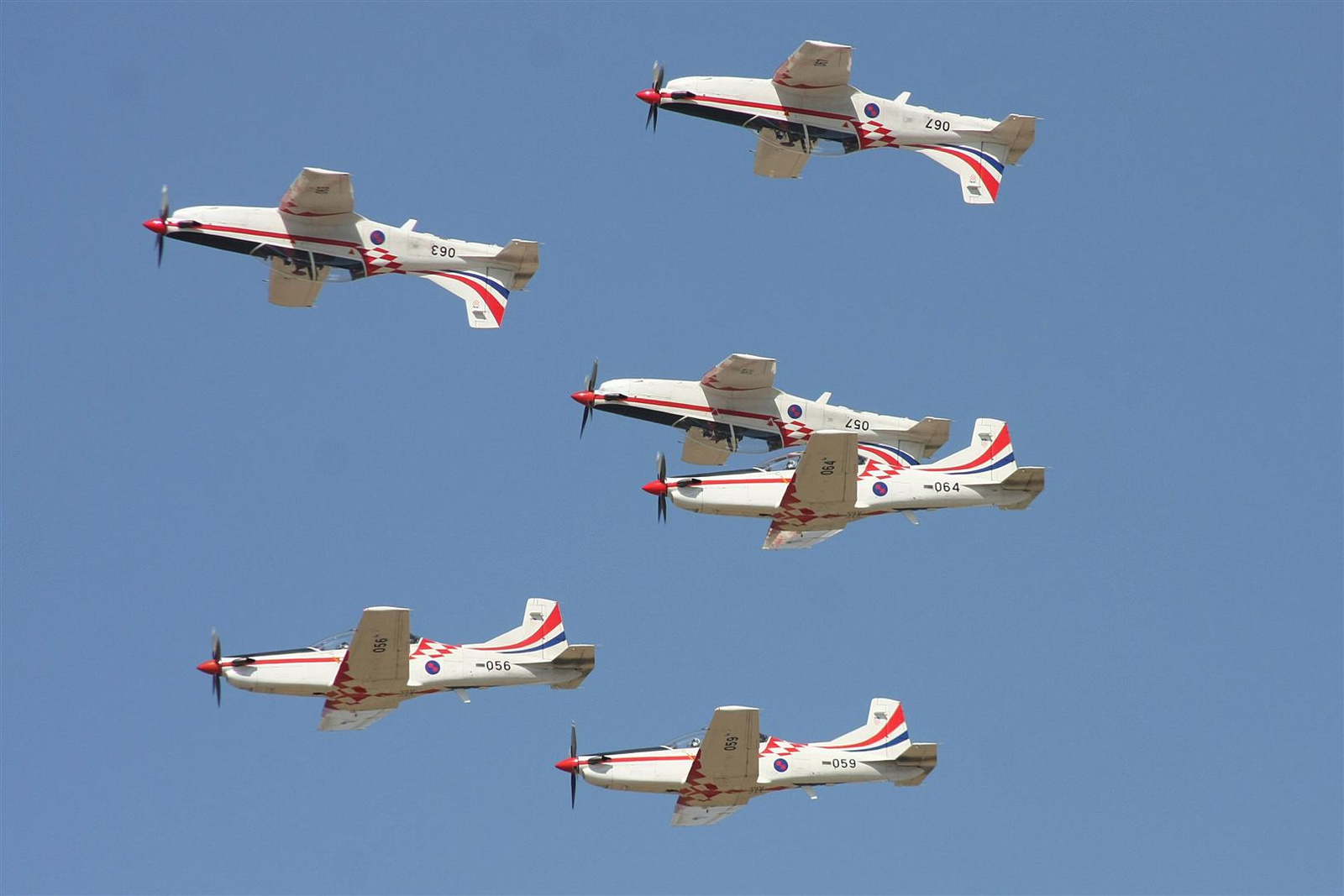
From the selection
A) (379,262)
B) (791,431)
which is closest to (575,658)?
(791,431)

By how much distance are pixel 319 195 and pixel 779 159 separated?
13946 millimetres

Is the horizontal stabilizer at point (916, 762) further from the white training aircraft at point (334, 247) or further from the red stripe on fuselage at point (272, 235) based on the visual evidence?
the red stripe on fuselage at point (272, 235)

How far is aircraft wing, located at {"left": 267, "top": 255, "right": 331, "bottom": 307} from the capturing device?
66.5 metres

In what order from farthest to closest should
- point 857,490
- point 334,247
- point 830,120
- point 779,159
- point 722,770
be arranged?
point 779,159 < point 830,120 < point 334,247 < point 722,770 < point 857,490

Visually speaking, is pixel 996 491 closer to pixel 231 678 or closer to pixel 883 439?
pixel 883 439

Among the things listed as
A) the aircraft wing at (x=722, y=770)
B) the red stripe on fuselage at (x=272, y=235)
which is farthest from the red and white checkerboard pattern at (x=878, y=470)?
the red stripe on fuselage at (x=272, y=235)

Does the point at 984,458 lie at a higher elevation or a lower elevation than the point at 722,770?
higher

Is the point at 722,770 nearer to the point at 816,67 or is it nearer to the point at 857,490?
the point at 857,490

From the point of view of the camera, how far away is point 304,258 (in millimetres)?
66438

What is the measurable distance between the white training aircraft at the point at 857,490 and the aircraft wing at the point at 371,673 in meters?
7.96

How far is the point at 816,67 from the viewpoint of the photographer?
67.8 meters

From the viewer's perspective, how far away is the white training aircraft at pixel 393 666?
209 feet

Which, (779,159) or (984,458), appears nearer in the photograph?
(984,458)

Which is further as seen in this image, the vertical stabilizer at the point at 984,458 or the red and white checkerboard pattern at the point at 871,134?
the red and white checkerboard pattern at the point at 871,134
